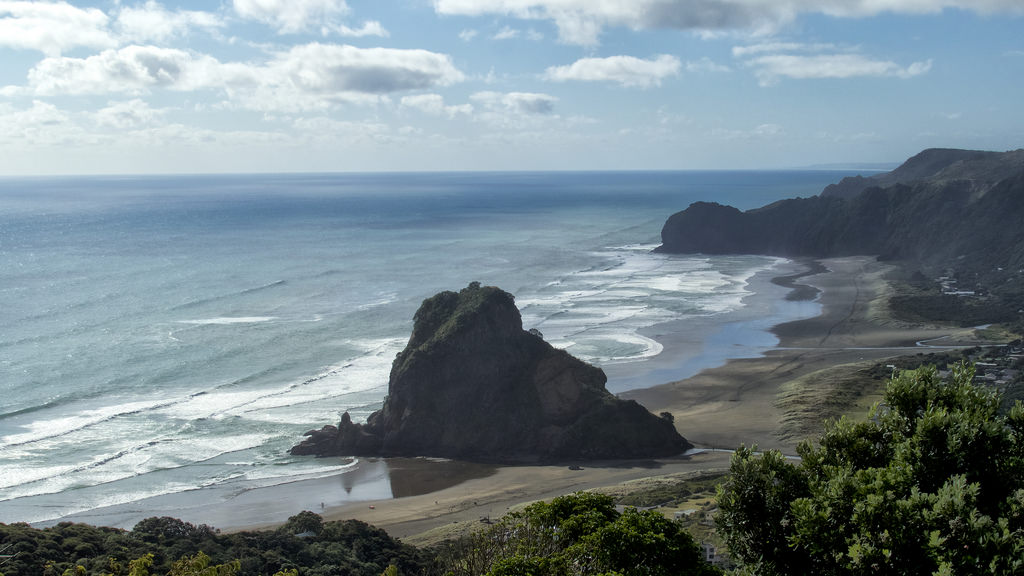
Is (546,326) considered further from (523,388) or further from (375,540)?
(375,540)

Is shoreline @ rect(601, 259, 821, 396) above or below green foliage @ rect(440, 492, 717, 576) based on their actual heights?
below

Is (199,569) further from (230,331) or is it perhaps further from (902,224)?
(902,224)

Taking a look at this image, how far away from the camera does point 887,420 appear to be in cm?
1542

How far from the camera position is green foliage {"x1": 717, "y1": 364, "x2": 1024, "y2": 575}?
39.8 ft

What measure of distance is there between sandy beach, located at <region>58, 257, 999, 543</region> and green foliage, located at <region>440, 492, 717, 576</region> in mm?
19486

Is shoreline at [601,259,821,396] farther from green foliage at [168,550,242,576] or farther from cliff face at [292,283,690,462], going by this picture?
green foliage at [168,550,242,576]

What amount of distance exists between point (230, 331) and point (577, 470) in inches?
1661

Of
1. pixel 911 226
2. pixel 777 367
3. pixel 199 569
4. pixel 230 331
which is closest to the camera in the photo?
pixel 199 569

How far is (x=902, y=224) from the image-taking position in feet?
424

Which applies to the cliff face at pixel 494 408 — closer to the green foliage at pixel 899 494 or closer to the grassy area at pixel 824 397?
the grassy area at pixel 824 397

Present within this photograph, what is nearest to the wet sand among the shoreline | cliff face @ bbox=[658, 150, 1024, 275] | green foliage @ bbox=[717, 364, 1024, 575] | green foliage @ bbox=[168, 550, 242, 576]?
the shoreline

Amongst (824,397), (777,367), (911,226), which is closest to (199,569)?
(824,397)

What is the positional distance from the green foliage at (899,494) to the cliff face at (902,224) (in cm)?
10233

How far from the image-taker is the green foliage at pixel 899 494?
39.8 feet
